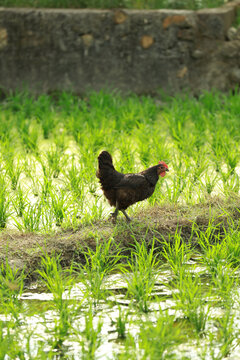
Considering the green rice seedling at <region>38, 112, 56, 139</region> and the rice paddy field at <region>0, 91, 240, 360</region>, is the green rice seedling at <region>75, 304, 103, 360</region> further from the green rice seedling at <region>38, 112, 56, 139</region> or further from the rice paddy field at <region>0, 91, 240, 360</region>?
the green rice seedling at <region>38, 112, 56, 139</region>

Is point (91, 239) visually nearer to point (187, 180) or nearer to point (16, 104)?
point (187, 180)

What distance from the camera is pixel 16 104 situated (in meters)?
7.21

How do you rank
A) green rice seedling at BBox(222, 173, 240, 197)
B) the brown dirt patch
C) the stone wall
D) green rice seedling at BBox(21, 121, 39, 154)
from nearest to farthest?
the brown dirt patch, green rice seedling at BBox(222, 173, 240, 197), green rice seedling at BBox(21, 121, 39, 154), the stone wall

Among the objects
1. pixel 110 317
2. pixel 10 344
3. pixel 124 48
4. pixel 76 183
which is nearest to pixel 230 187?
pixel 76 183

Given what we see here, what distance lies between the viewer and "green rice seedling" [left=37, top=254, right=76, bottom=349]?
290cm

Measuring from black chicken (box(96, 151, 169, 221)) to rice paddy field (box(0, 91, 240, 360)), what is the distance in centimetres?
18

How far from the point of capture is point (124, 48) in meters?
7.51

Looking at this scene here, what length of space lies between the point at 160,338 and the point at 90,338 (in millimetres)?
298

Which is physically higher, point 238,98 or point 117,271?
point 238,98

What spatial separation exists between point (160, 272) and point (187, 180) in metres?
1.46

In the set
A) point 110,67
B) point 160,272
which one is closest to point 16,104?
point 110,67

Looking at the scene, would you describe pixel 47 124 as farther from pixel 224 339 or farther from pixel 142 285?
pixel 224 339

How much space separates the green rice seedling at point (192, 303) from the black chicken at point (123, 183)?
0.82m

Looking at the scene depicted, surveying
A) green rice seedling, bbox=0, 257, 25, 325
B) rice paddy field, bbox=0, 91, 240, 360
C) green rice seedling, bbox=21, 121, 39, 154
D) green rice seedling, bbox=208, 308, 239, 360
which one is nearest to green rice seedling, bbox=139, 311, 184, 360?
rice paddy field, bbox=0, 91, 240, 360
